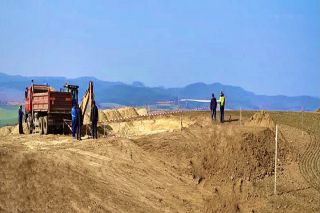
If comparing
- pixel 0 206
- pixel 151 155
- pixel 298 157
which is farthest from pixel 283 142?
pixel 0 206

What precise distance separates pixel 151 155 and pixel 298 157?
7852 millimetres

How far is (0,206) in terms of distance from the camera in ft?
41.2

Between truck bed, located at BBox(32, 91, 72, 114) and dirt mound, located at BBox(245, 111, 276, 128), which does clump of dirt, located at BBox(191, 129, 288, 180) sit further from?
truck bed, located at BBox(32, 91, 72, 114)

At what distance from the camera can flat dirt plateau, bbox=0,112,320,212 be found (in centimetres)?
1434

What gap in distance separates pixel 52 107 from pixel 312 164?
1403cm

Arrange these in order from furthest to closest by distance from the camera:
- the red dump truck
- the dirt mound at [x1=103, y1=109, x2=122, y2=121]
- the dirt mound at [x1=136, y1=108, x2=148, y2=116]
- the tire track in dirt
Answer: the dirt mound at [x1=136, y1=108, x2=148, y2=116] < the dirt mound at [x1=103, y1=109, x2=122, y2=121] < the red dump truck < the tire track in dirt

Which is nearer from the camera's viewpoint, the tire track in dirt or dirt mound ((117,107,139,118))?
the tire track in dirt

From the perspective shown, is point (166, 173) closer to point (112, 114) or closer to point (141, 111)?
point (112, 114)

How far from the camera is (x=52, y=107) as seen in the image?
25969 millimetres

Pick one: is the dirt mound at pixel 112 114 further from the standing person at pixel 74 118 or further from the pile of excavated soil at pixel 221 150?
the pile of excavated soil at pixel 221 150

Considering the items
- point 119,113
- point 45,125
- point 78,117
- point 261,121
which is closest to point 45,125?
point 45,125

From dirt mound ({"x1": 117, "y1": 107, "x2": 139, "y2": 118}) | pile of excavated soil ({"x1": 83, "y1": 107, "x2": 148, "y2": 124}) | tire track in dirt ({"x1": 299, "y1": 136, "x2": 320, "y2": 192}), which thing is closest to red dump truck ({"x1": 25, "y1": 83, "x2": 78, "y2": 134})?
pile of excavated soil ({"x1": 83, "y1": 107, "x2": 148, "y2": 124})

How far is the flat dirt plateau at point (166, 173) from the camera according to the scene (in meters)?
14.3

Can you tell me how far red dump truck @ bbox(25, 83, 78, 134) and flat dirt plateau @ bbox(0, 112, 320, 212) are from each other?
1.80 metres
